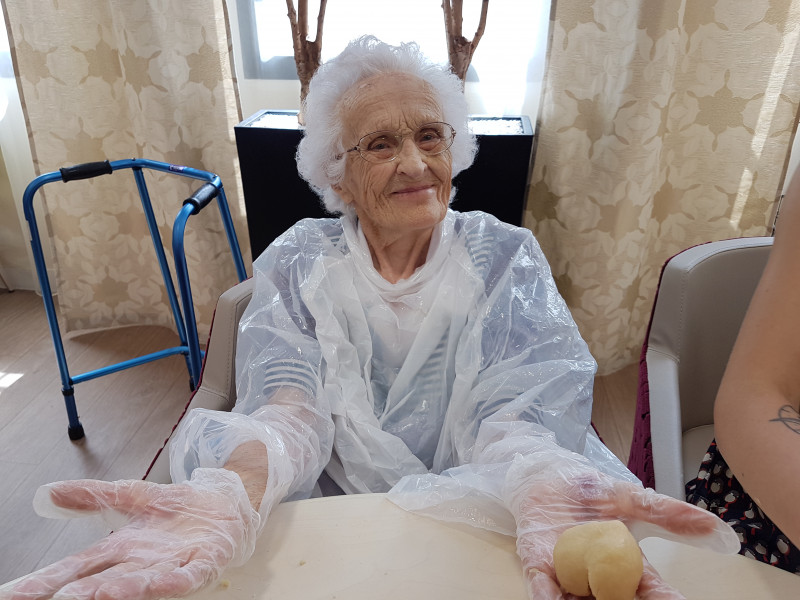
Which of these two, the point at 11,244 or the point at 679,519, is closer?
the point at 679,519

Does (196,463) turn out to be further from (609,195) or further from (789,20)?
(789,20)

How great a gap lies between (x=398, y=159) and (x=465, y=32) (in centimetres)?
116

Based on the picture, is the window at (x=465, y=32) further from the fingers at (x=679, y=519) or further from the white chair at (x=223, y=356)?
the fingers at (x=679, y=519)

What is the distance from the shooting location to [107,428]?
85.1 inches

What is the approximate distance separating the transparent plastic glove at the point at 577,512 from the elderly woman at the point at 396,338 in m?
0.01

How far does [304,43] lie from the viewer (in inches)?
74.0

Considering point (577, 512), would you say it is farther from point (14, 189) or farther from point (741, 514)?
point (14, 189)

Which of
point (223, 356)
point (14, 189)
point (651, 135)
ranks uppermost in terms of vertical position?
point (651, 135)

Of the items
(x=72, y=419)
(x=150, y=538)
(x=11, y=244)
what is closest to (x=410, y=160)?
(x=150, y=538)

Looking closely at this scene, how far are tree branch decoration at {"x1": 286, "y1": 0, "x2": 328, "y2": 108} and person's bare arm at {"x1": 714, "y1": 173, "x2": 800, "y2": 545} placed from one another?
143 centimetres

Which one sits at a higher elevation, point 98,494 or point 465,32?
point 465,32

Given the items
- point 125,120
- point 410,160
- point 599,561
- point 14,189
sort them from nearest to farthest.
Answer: point 599,561 → point 410,160 → point 125,120 → point 14,189

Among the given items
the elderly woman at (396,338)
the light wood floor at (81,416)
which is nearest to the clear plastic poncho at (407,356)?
the elderly woman at (396,338)

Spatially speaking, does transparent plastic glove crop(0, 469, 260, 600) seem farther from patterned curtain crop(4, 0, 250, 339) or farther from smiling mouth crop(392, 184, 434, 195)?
patterned curtain crop(4, 0, 250, 339)
